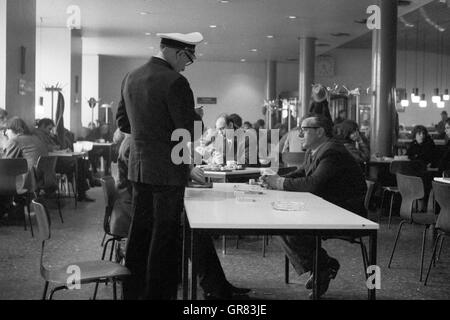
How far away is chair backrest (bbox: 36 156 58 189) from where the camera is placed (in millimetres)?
7105

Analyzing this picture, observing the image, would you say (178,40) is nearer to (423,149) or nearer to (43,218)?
(43,218)

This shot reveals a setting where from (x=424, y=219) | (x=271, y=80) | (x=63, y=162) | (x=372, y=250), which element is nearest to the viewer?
(x=372, y=250)

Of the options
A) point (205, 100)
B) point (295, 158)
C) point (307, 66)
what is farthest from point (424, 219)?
point (205, 100)

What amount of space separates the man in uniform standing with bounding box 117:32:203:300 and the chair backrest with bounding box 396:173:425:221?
278cm

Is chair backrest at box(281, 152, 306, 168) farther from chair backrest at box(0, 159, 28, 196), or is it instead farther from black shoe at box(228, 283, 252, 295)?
black shoe at box(228, 283, 252, 295)

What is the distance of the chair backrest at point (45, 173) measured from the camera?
7.11 m

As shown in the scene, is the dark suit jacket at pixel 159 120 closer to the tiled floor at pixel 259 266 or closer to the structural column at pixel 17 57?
the tiled floor at pixel 259 266

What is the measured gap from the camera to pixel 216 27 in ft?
45.9

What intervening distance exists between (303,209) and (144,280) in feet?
3.06

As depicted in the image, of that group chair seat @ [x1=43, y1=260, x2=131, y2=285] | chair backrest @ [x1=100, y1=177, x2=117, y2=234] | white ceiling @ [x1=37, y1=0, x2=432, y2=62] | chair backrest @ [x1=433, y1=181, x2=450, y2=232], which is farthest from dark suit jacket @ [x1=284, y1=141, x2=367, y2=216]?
white ceiling @ [x1=37, y1=0, x2=432, y2=62]

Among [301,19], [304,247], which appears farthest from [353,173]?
[301,19]

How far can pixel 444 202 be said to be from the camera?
167 inches

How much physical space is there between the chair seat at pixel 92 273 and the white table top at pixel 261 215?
46 centimetres

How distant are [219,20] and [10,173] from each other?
25.2 ft
